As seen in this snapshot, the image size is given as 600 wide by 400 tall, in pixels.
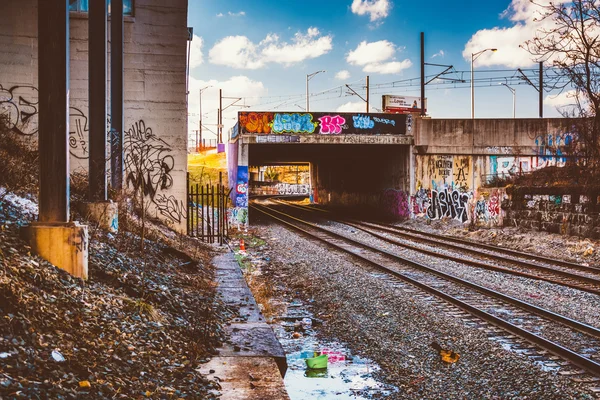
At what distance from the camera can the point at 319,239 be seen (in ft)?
60.1

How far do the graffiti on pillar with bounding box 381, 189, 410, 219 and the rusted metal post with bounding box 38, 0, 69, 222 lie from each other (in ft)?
71.5

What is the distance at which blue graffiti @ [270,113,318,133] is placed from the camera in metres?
24.9

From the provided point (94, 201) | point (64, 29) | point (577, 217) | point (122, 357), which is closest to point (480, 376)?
point (122, 357)

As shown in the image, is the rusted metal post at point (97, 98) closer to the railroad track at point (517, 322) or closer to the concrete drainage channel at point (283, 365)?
the concrete drainage channel at point (283, 365)

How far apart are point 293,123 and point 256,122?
1.76 m

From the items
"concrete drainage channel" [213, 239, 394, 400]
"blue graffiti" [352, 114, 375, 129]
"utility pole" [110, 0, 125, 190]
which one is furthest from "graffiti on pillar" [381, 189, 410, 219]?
"concrete drainage channel" [213, 239, 394, 400]

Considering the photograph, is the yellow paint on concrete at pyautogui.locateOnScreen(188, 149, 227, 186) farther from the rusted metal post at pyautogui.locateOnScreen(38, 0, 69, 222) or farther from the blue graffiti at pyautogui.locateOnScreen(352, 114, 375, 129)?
the rusted metal post at pyautogui.locateOnScreen(38, 0, 69, 222)

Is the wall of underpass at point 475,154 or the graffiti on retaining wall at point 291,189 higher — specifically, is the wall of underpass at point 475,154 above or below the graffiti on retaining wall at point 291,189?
above

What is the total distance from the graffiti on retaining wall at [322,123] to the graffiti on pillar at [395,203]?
3.42 metres

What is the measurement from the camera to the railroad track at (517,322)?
6.09 m

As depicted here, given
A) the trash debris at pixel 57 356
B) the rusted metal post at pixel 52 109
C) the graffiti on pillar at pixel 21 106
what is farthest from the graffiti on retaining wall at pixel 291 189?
the trash debris at pixel 57 356

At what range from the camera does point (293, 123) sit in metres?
25.0

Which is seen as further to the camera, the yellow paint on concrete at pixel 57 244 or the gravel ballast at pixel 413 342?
the yellow paint on concrete at pixel 57 244

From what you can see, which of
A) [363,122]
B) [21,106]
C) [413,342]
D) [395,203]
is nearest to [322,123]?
[363,122]
